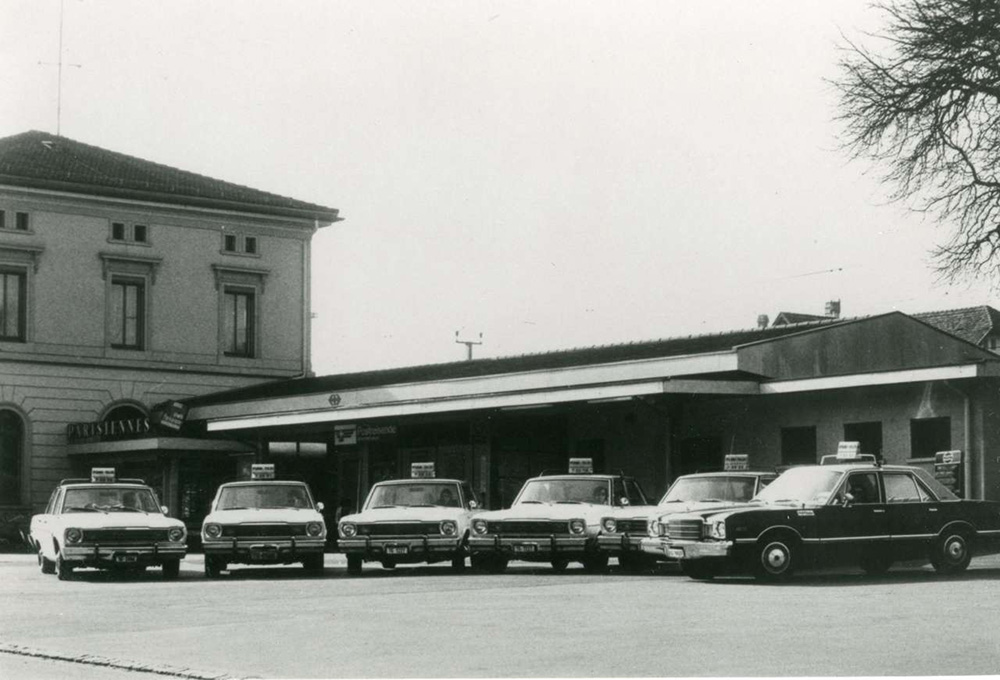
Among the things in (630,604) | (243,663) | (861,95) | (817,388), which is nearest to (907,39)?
(861,95)

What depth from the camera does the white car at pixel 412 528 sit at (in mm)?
23875

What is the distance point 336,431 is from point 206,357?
16150 mm

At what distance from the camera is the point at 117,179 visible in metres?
50.7

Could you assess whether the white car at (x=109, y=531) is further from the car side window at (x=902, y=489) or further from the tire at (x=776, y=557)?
the car side window at (x=902, y=489)

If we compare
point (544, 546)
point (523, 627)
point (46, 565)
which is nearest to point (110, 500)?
point (46, 565)

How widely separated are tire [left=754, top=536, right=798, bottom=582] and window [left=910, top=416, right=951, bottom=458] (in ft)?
29.1

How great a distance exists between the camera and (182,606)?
1797 centimetres

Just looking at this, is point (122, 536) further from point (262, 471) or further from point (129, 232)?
point (129, 232)

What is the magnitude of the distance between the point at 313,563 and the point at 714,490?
20.8ft

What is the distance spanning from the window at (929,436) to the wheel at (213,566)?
1204cm

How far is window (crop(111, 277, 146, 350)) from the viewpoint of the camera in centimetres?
5081

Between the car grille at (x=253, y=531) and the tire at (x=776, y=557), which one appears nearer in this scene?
the tire at (x=776, y=557)

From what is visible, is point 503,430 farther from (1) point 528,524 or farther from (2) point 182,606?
(2) point 182,606

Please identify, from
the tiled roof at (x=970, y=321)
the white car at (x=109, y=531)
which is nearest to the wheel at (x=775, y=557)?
the white car at (x=109, y=531)
